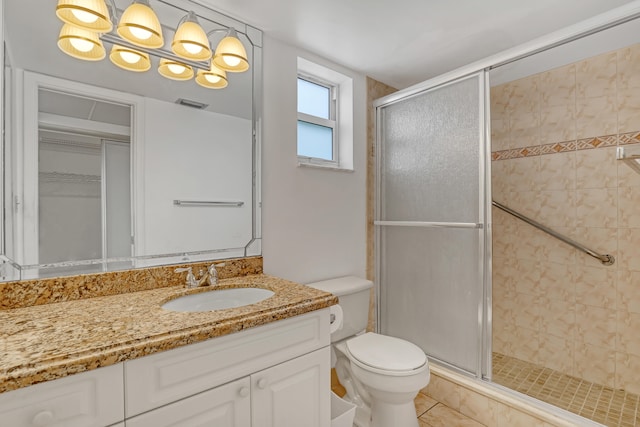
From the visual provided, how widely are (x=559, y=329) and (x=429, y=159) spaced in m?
1.52

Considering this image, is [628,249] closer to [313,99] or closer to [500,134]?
[500,134]

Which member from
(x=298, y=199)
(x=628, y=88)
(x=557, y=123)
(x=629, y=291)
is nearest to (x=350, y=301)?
(x=298, y=199)

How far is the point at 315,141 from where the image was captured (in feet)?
7.14

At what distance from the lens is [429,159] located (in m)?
2.00

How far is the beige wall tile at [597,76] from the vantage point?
200cm

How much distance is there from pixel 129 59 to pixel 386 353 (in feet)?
5.77

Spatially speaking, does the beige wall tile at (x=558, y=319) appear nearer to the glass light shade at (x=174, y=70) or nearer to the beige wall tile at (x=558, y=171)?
the beige wall tile at (x=558, y=171)

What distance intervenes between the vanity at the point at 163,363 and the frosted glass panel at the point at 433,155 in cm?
106

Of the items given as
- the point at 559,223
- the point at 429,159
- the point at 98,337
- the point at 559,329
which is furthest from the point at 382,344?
the point at 559,223

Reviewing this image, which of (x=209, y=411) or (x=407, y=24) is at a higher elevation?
(x=407, y=24)

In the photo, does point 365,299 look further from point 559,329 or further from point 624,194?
point 624,194

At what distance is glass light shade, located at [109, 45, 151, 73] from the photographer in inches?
50.8

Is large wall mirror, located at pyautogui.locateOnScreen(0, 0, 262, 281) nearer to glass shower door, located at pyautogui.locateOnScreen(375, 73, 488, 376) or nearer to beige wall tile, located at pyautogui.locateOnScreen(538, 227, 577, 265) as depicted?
glass shower door, located at pyautogui.locateOnScreen(375, 73, 488, 376)

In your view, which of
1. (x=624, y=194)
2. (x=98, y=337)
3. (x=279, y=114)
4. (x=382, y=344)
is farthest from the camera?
(x=624, y=194)
